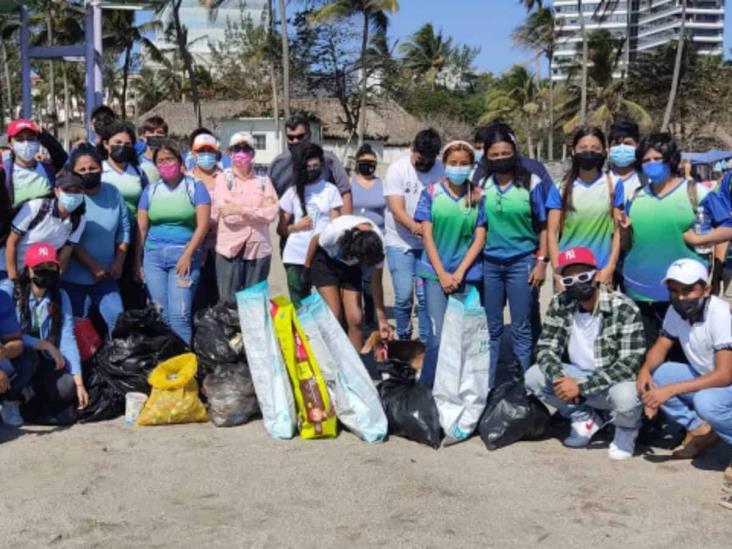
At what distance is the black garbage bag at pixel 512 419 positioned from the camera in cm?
506

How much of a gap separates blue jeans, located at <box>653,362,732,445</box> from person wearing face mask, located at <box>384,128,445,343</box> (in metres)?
1.89

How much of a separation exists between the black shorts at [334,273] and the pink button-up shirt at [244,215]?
522mm

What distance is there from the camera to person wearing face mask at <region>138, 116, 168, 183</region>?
6.73 meters

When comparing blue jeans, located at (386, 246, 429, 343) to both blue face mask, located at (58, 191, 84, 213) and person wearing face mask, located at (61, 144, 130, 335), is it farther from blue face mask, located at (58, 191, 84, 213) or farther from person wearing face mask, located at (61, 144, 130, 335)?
blue face mask, located at (58, 191, 84, 213)

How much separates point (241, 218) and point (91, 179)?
1055 millimetres

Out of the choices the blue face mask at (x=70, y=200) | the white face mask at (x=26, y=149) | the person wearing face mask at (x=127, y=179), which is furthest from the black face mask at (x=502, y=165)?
the white face mask at (x=26, y=149)

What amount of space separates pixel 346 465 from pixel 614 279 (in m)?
2.16

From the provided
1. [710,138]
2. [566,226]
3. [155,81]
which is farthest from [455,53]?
[566,226]

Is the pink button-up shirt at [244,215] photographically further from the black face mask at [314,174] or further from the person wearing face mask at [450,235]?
the person wearing face mask at [450,235]

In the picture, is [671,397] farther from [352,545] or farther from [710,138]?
[710,138]

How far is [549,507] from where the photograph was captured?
166 inches

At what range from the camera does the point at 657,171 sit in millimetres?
5203

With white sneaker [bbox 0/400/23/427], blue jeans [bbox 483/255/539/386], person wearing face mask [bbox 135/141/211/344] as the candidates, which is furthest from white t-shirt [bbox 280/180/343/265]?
white sneaker [bbox 0/400/23/427]

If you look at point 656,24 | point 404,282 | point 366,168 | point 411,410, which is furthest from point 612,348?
point 656,24
